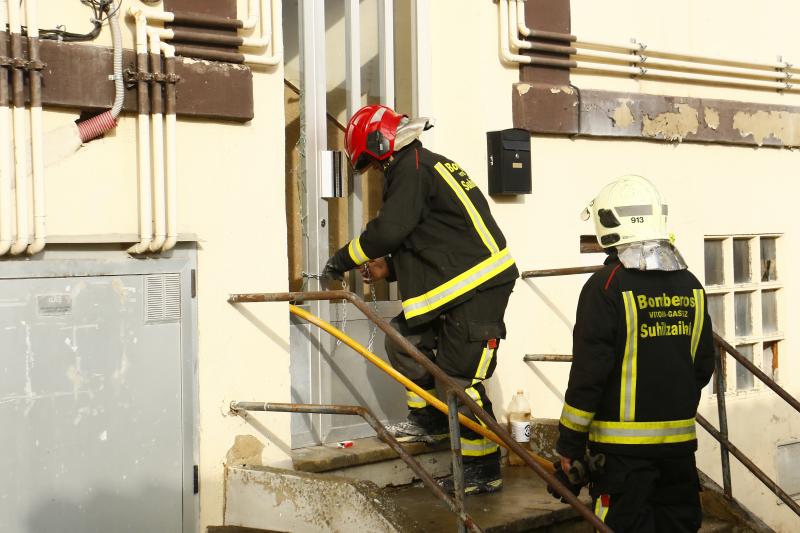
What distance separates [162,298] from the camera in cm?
525

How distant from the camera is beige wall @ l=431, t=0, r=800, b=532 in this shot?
Result: 6582mm

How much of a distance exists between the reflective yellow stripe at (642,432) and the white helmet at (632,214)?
29.0 inches

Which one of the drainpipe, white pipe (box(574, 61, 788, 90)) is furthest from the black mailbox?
the drainpipe

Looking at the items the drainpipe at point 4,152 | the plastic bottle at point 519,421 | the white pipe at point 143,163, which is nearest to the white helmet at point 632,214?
the white pipe at point 143,163

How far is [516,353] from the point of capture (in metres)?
6.71

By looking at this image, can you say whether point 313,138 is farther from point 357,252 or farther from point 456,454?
point 456,454

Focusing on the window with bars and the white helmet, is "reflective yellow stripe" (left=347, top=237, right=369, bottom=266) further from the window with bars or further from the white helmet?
the window with bars

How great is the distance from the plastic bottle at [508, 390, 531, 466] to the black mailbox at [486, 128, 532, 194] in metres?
1.25

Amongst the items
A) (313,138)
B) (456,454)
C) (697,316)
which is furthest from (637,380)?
(313,138)

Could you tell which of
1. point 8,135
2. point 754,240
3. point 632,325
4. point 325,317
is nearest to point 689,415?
point 632,325

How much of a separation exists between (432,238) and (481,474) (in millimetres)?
1247

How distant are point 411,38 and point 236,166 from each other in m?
1.58

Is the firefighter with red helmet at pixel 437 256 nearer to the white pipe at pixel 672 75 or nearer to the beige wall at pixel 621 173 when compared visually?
the beige wall at pixel 621 173

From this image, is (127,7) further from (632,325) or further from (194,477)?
(632,325)
